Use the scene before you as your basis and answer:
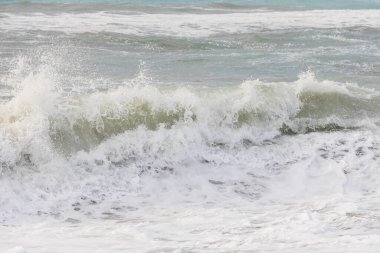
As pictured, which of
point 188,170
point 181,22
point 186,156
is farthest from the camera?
point 181,22

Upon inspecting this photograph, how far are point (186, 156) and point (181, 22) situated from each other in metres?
16.3

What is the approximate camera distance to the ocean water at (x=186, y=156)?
657 cm

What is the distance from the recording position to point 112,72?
14.6m

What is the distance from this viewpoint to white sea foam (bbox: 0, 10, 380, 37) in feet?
73.2

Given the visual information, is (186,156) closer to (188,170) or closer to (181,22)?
(188,170)

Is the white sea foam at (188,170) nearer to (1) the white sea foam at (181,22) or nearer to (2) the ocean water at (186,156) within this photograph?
(2) the ocean water at (186,156)

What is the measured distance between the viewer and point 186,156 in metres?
9.42

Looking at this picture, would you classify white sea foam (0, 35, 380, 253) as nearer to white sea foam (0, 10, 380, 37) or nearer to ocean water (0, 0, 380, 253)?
ocean water (0, 0, 380, 253)

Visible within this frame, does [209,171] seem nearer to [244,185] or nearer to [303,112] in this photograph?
[244,185]

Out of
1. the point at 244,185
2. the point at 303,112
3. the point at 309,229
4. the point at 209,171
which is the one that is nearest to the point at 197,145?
the point at 209,171

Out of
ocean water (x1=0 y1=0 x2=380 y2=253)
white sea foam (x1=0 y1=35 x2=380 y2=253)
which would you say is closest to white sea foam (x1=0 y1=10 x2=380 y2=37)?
ocean water (x1=0 y1=0 x2=380 y2=253)

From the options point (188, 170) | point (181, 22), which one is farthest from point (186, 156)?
point (181, 22)

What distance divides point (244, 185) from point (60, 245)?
3.07m

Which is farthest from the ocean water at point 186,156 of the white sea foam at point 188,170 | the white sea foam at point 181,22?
the white sea foam at point 181,22
